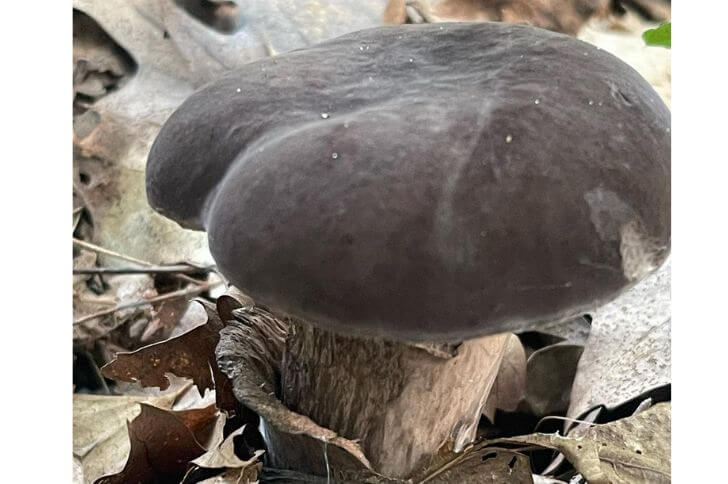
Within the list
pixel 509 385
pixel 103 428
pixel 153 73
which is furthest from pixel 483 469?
pixel 153 73

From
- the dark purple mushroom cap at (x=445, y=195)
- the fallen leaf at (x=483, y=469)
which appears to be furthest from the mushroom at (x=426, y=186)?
the fallen leaf at (x=483, y=469)

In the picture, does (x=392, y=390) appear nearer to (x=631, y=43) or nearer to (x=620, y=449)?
(x=620, y=449)

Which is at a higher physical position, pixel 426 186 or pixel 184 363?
pixel 426 186

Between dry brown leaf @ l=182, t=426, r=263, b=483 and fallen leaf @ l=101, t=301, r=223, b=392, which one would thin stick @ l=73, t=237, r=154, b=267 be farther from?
dry brown leaf @ l=182, t=426, r=263, b=483

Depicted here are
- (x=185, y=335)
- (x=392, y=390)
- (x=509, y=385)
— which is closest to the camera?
(x=392, y=390)
